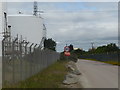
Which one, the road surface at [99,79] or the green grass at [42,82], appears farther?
the road surface at [99,79]

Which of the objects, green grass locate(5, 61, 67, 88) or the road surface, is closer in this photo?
green grass locate(5, 61, 67, 88)

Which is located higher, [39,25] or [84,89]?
[39,25]

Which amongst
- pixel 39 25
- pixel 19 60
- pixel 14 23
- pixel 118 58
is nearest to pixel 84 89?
pixel 19 60

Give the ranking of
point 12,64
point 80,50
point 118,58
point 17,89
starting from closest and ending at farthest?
1. point 17,89
2. point 12,64
3. point 118,58
4. point 80,50

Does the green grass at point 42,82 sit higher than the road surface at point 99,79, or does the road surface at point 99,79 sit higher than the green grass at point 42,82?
the green grass at point 42,82

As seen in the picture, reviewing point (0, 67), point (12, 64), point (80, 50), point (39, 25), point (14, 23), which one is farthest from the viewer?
point (80, 50)

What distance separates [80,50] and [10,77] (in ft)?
494

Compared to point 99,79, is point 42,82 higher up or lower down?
higher up

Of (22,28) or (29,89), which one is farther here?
(22,28)

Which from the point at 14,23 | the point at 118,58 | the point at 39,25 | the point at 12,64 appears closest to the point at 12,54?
the point at 12,64

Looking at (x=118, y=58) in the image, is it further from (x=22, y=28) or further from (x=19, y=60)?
(x=19, y=60)

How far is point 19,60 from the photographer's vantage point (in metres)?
15.2

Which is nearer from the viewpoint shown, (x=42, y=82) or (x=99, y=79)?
(x=42, y=82)

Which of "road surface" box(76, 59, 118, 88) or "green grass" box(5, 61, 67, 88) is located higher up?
"green grass" box(5, 61, 67, 88)
